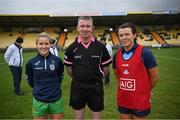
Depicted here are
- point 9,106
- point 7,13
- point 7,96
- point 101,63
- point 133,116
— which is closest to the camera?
point 133,116

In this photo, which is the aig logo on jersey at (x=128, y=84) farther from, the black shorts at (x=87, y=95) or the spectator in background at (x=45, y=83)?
the spectator in background at (x=45, y=83)

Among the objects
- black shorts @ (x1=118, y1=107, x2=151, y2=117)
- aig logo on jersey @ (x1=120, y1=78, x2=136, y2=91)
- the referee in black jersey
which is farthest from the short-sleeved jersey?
black shorts @ (x1=118, y1=107, x2=151, y2=117)

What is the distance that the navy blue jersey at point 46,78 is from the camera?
512 cm

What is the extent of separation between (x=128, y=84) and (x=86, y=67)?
0.79 metres

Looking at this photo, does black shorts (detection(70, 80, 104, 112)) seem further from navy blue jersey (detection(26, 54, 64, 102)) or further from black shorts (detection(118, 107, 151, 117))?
black shorts (detection(118, 107, 151, 117))

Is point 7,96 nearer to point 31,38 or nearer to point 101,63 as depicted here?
point 101,63

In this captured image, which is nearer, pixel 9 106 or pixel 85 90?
pixel 85 90

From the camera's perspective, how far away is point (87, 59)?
5.08 m

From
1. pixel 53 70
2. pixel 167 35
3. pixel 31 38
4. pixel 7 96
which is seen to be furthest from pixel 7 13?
pixel 53 70

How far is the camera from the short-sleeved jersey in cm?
509

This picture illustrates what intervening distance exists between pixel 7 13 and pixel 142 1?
2116cm

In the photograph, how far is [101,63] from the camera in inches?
207

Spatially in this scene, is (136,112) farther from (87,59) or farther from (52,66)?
(52,66)

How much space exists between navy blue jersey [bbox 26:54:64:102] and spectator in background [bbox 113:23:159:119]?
113 cm
